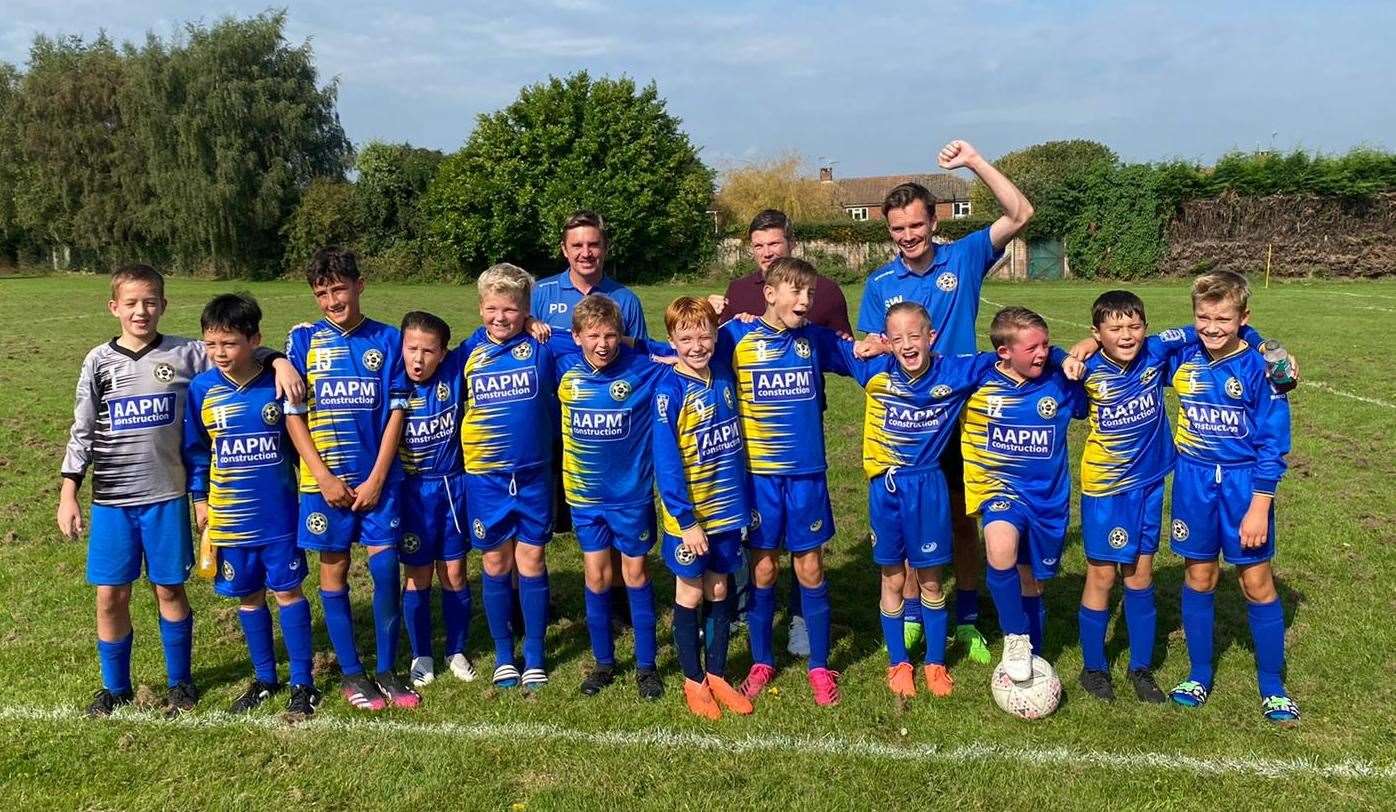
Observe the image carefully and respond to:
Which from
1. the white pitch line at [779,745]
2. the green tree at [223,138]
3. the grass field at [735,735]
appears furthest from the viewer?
the green tree at [223,138]

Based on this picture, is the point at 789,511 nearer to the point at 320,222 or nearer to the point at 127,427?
the point at 127,427

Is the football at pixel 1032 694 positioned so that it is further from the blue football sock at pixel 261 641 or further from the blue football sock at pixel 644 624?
the blue football sock at pixel 261 641

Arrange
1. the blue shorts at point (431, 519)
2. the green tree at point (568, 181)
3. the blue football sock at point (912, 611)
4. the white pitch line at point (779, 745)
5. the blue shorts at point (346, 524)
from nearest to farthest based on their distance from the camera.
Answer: the white pitch line at point (779, 745) < the blue shorts at point (346, 524) < the blue shorts at point (431, 519) < the blue football sock at point (912, 611) < the green tree at point (568, 181)

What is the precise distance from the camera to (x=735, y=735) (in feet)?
12.6

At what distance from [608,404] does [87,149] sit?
1870 inches

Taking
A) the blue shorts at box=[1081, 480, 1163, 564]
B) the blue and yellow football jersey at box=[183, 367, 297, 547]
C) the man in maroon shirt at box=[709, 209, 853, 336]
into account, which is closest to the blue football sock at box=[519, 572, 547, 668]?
the blue and yellow football jersey at box=[183, 367, 297, 547]

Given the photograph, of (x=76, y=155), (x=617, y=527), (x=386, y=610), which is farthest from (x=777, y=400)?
(x=76, y=155)

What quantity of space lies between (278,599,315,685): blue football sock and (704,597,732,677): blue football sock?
1.86 metres

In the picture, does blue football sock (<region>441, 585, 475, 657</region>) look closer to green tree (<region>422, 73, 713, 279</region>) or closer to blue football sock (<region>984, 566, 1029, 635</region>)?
blue football sock (<region>984, 566, 1029, 635</region>)

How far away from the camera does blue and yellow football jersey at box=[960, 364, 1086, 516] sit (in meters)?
4.08

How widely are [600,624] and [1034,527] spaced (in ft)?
6.92

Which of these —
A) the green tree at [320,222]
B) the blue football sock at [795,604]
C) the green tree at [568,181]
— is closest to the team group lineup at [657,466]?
the blue football sock at [795,604]

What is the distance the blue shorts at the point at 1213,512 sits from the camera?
386cm

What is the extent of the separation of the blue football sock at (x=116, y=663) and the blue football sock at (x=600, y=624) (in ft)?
6.84
